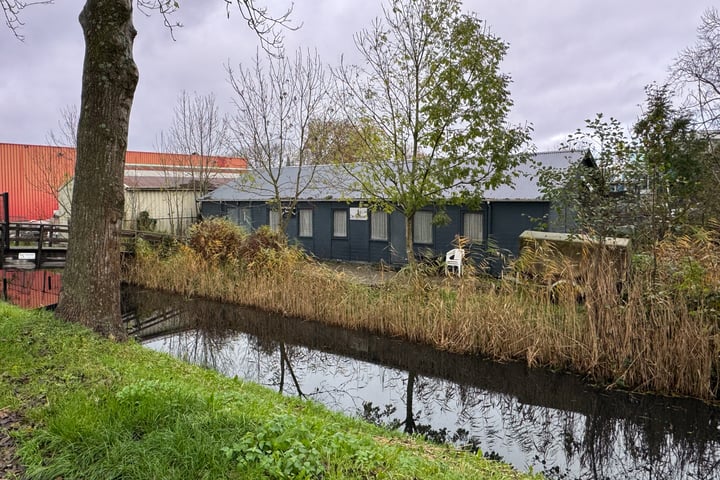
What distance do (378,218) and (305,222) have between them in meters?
3.20

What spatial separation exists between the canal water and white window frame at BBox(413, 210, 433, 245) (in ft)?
20.1

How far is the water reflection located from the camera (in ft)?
18.2

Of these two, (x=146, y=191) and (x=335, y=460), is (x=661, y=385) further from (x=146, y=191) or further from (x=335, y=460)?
(x=146, y=191)

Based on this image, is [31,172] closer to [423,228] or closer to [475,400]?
[423,228]

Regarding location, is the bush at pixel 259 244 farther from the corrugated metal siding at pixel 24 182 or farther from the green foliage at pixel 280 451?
the corrugated metal siding at pixel 24 182

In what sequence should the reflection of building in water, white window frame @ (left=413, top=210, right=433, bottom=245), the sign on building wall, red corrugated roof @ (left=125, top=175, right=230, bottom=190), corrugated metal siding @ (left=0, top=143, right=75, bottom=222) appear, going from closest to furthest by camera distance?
1. the reflection of building in water
2. white window frame @ (left=413, top=210, right=433, bottom=245)
3. the sign on building wall
4. red corrugated roof @ (left=125, top=175, right=230, bottom=190)
5. corrugated metal siding @ (left=0, top=143, right=75, bottom=222)

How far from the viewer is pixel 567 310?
7996mm

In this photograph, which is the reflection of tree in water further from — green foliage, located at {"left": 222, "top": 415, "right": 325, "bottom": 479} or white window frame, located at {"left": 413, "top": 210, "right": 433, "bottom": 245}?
white window frame, located at {"left": 413, "top": 210, "right": 433, "bottom": 245}

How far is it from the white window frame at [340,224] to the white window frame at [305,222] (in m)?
1.08

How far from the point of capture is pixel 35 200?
27.1m

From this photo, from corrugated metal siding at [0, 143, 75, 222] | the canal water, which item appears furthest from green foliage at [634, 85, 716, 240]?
corrugated metal siding at [0, 143, 75, 222]

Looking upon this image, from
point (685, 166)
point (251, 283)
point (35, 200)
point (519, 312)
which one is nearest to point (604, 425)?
point (519, 312)

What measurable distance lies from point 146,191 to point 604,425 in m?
19.9

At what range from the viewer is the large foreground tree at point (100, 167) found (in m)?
6.06
